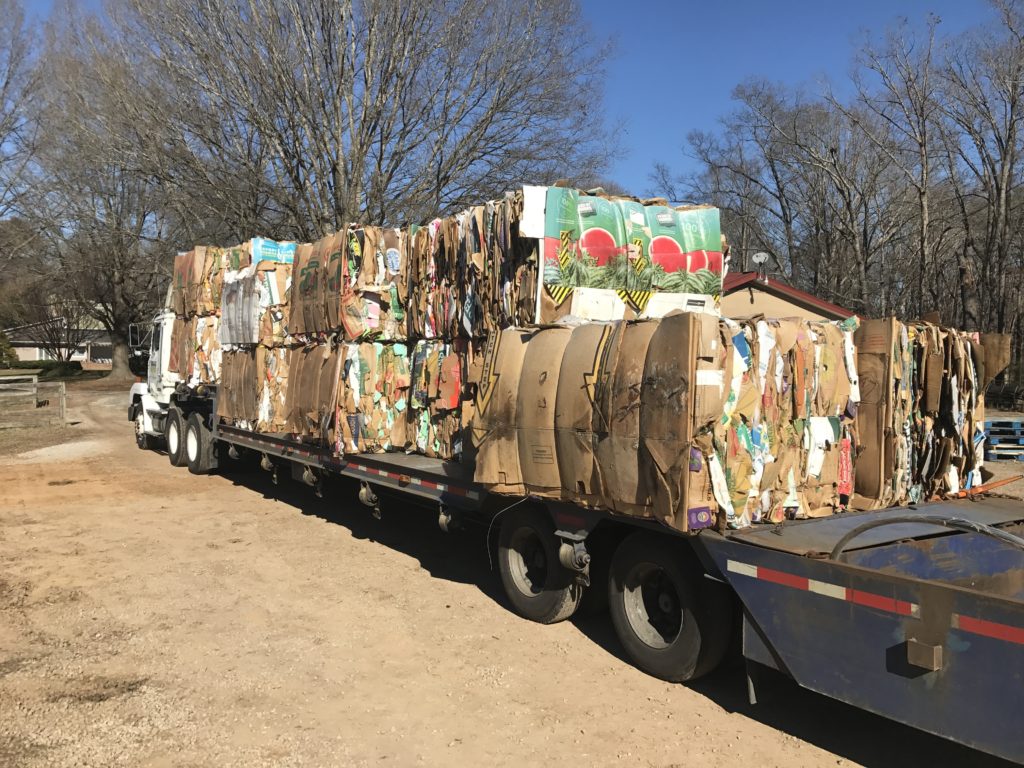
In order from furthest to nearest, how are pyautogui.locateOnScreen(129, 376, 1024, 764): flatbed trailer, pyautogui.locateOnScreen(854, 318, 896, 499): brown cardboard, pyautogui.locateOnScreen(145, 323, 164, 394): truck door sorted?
pyautogui.locateOnScreen(145, 323, 164, 394): truck door
pyautogui.locateOnScreen(854, 318, 896, 499): brown cardboard
pyautogui.locateOnScreen(129, 376, 1024, 764): flatbed trailer

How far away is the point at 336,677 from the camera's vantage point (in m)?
5.00

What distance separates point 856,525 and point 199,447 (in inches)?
437

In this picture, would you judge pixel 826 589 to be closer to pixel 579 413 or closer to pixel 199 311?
pixel 579 413

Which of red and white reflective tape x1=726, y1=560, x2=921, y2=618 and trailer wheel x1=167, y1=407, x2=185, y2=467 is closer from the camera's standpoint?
red and white reflective tape x1=726, y1=560, x2=921, y2=618

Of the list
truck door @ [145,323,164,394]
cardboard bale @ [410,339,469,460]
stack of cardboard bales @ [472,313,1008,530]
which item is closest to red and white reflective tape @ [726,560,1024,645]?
stack of cardboard bales @ [472,313,1008,530]

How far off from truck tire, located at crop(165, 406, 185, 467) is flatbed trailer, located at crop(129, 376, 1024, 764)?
8780mm

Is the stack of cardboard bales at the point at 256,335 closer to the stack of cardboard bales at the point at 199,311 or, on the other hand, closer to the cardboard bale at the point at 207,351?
the stack of cardboard bales at the point at 199,311

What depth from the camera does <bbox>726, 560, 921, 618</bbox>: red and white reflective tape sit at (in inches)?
135

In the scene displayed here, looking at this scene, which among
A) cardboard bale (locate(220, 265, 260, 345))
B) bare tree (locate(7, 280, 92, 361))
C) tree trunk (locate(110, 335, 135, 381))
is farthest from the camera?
tree trunk (locate(110, 335, 135, 381))

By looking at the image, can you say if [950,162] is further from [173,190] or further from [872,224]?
[173,190]

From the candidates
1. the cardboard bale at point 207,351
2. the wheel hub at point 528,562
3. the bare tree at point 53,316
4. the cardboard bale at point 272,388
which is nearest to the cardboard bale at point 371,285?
the cardboard bale at point 272,388

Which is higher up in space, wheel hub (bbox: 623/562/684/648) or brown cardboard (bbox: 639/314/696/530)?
brown cardboard (bbox: 639/314/696/530)

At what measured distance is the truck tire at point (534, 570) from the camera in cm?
564

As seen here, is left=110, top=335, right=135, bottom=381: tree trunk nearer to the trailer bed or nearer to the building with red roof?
the building with red roof
